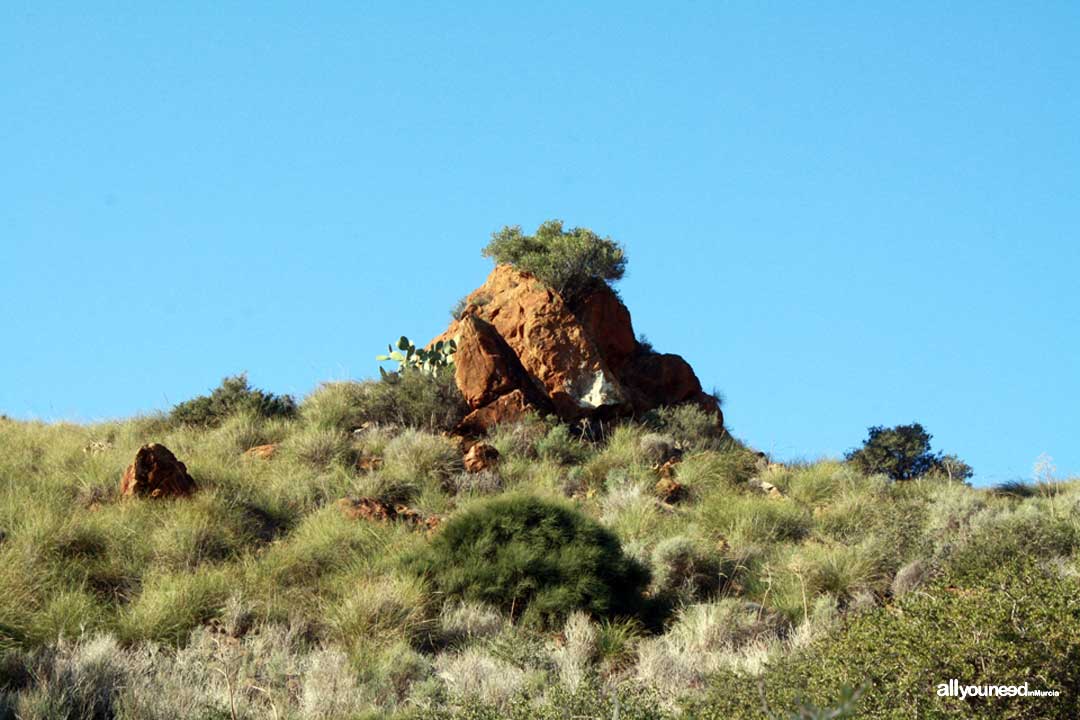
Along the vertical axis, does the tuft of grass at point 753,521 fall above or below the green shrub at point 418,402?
below

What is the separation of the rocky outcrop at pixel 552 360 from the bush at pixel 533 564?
618 cm

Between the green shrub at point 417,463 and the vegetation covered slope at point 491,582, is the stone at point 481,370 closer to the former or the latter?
the vegetation covered slope at point 491,582

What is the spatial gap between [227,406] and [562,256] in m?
6.36

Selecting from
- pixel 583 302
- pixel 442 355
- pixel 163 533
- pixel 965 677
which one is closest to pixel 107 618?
pixel 163 533

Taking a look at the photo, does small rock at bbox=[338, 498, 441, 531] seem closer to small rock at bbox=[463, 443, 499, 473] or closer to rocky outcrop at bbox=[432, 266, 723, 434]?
small rock at bbox=[463, 443, 499, 473]

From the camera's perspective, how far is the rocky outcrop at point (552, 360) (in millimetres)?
20453

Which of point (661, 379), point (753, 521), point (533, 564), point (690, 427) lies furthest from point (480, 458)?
point (661, 379)

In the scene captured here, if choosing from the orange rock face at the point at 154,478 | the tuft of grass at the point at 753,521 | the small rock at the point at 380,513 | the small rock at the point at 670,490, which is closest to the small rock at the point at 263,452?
the orange rock face at the point at 154,478

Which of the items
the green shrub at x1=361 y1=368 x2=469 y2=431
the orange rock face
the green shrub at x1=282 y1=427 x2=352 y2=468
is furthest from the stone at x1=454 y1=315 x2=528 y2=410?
the orange rock face

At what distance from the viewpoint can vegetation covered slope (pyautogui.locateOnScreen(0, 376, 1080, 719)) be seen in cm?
866

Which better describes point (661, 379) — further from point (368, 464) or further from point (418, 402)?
point (368, 464)

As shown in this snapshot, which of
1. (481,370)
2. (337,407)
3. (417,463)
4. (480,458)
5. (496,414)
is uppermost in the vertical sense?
(481,370)

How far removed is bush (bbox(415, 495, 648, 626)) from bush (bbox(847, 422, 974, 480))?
8.05m

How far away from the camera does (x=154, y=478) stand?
1554 cm
